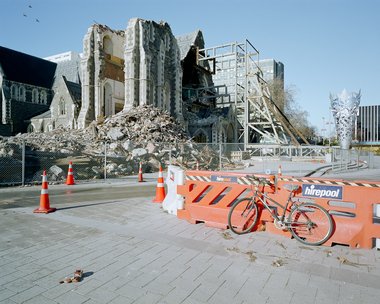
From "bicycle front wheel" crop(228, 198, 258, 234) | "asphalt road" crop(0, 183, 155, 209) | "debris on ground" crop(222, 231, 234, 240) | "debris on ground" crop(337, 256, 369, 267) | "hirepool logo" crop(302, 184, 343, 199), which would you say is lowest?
"debris on ground" crop(337, 256, 369, 267)

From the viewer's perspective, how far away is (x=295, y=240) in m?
5.11

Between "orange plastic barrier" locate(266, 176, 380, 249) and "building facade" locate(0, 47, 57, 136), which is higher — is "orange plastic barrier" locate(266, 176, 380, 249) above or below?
below

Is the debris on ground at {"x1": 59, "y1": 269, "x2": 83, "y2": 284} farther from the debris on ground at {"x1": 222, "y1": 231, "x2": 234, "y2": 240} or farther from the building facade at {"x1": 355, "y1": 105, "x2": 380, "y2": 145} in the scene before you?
the building facade at {"x1": 355, "y1": 105, "x2": 380, "y2": 145}

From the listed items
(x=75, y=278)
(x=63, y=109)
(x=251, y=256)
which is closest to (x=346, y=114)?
(x=63, y=109)

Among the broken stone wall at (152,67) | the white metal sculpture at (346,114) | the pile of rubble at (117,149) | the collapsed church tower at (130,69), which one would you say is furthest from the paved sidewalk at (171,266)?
the white metal sculpture at (346,114)

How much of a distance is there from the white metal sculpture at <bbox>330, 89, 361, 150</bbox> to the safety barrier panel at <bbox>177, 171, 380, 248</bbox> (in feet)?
111

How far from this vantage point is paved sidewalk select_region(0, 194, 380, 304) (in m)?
3.14

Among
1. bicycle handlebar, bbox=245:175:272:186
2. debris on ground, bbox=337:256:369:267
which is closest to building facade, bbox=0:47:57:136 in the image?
bicycle handlebar, bbox=245:175:272:186

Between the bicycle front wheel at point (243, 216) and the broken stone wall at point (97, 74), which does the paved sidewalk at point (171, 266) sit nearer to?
the bicycle front wheel at point (243, 216)

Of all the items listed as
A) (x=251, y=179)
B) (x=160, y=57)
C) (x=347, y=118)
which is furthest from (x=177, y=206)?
(x=347, y=118)

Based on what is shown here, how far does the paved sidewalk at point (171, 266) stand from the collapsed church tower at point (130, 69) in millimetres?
22797

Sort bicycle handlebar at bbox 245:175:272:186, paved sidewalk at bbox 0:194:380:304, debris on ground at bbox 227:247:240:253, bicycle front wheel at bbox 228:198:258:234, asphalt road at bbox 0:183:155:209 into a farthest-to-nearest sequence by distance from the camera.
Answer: asphalt road at bbox 0:183:155:209 → bicycle front wheel at bbox 228:198:258:234 → bicycle handlebar at bbox 245:175:272:186 → debris on ground at bbox 227:247:240:253 → paved sidewalk at bbox 0:194:380:304

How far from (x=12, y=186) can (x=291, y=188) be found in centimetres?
1188

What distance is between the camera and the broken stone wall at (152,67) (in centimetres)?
2772
